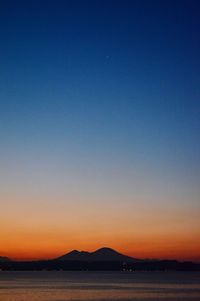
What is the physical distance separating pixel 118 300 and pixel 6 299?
1786cm

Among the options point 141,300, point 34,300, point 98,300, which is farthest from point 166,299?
point 34,300

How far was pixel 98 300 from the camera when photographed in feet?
267

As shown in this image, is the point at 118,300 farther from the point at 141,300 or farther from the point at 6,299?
the point at 6,299

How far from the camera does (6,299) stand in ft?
258

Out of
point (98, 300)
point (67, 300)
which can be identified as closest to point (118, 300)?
point (98, 300)

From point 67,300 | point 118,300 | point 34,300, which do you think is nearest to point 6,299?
point 34,300

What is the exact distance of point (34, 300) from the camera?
3142 inches

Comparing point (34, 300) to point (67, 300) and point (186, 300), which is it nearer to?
point (67, 300)

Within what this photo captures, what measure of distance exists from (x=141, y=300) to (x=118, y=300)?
381 centimetres

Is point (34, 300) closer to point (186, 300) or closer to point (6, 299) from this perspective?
point (6, 299)

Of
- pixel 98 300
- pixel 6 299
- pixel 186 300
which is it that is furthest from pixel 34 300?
pixel 186 300

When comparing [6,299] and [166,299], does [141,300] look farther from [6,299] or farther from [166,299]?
[6,299]

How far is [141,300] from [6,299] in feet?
71.1

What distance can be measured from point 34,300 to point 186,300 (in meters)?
24.2
